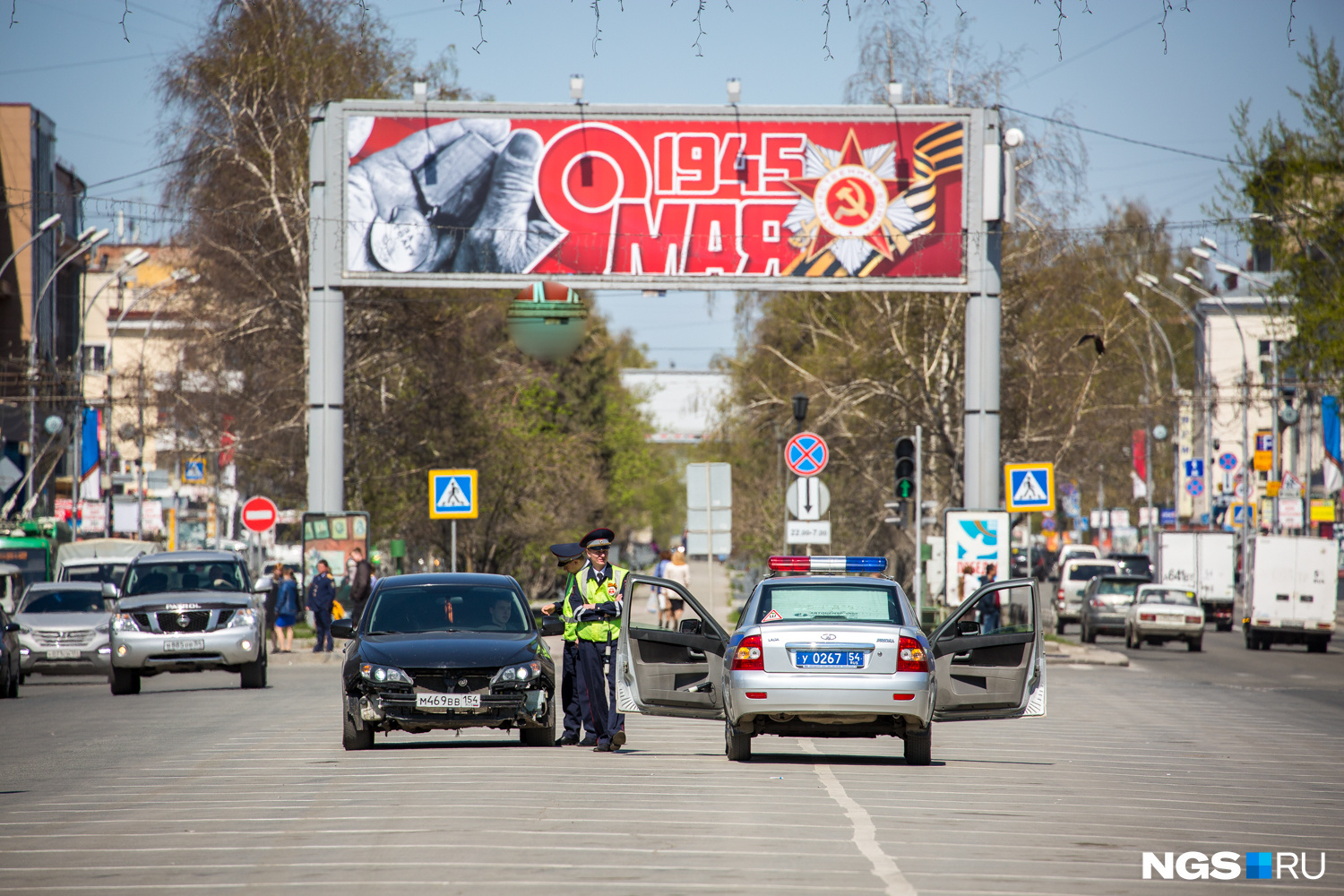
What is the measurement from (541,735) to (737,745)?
1.99 m

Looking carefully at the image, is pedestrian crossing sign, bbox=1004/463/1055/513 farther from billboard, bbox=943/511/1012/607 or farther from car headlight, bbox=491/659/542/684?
car headlight, bbox=491/659/542/684

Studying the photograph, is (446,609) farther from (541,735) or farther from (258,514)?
(258,514)

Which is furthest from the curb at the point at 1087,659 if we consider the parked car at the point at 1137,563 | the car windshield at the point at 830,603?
the parked car at the point at 1137,563

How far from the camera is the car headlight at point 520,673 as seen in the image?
579 inches

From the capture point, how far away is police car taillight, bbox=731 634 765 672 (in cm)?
1364

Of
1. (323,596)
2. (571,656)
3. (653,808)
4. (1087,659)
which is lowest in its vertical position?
(1087,659)

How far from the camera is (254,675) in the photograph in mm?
24453

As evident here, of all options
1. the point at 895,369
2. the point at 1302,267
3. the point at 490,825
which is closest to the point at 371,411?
the point at 895,369

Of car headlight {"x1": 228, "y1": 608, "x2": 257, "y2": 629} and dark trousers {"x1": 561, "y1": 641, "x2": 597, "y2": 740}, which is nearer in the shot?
dark trousers {"x1": 561, "y1": 641, "x2": 597, "y2": 740}

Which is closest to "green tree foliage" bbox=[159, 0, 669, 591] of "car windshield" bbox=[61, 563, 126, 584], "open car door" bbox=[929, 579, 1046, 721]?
"car windshield" bbox=[61, 563, 126, 584]

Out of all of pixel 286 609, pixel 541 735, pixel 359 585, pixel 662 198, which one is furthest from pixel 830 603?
pixel 286 609

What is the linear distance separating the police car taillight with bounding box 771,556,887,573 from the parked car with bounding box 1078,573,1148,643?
27.3 metres

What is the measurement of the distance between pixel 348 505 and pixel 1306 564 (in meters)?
22.8
